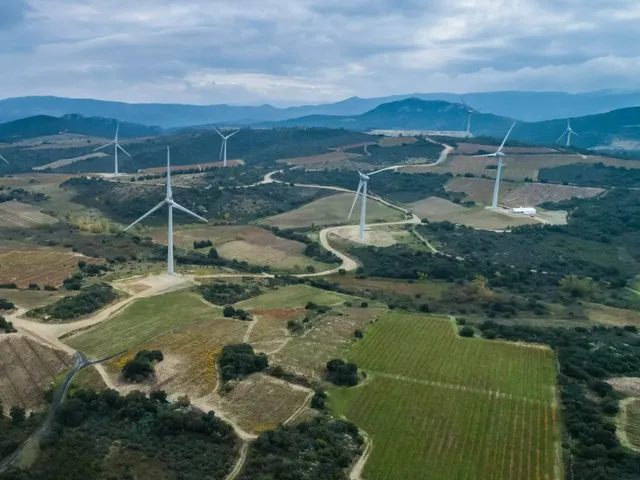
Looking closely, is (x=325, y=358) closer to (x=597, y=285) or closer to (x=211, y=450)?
(x=211, y=450)

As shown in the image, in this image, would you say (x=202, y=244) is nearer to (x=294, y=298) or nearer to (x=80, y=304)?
(x=294, y=298)

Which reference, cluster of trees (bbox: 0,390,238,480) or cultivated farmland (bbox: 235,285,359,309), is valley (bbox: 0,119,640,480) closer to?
cluster of trees (bbox: 0,390,238,480)

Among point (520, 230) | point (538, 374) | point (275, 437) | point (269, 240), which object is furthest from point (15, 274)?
point (520, 230)

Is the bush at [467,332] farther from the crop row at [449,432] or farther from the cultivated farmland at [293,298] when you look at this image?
→ the cultivated farmland at [293,298]

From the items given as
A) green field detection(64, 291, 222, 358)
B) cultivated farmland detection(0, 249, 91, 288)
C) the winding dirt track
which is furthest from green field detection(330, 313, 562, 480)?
cultivated farmland detection(0, 249, 91, 288)

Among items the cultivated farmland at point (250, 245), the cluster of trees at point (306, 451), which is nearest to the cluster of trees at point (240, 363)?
the cluster of trees at point (306, 451)

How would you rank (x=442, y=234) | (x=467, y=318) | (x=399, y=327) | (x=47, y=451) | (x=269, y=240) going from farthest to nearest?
(x=442, y=234), (x=269, y=240), (x=467, y=318), (x=399, y=327), (x=47, y=451)

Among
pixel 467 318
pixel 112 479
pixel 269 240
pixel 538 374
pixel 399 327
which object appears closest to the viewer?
pixel 112 479
